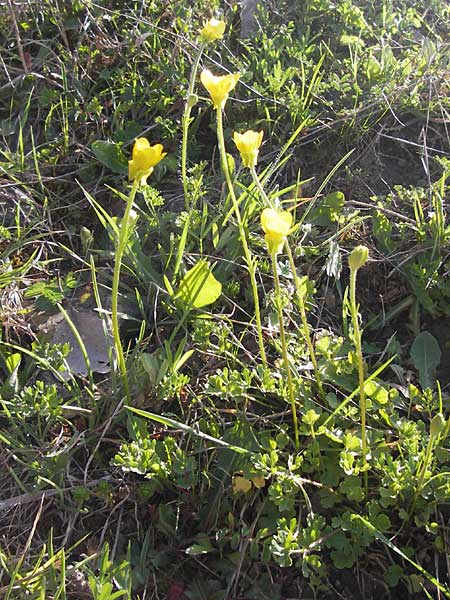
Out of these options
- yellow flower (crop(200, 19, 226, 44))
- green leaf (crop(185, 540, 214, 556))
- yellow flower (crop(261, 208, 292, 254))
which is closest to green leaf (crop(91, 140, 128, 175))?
yellow flower (crop(200, 19, 226, 44))

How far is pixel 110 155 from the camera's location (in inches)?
79.9

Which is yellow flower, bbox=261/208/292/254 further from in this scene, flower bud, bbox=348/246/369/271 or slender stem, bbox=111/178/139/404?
slender stem, bbox=111/178/139/404

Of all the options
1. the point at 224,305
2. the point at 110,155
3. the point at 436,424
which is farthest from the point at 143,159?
the point at 110,155

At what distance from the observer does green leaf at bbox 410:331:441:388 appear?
1.61 m

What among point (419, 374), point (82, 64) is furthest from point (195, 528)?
point (82, 64)

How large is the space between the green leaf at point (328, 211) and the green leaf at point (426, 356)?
1.43ft

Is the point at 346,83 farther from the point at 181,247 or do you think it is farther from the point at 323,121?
the point at 181,247

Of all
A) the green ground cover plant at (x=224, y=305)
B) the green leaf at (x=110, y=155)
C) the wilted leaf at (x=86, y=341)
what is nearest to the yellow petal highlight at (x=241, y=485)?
the green ground cover plant at (x=224, y=305)

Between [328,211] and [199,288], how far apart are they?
1.62ft

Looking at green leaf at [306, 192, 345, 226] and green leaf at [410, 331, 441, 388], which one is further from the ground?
green leaf at [306, 192, 345, 226]

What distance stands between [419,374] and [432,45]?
A: 3.84ft

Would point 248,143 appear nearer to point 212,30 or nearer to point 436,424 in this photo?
point 212,30

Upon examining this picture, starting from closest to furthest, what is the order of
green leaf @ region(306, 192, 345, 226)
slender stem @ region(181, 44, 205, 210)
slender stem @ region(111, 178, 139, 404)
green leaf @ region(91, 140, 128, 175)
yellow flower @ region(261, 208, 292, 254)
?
yellow flower @ region(261, 208, 292, 254) → slender stem @ region(111, 178, 139, 404) → slender stem @ region(181, 44, 205, 210) → green leaf @ region(306, 192, 345, 226) → green leaf @ region(91, 140, 128, 175)

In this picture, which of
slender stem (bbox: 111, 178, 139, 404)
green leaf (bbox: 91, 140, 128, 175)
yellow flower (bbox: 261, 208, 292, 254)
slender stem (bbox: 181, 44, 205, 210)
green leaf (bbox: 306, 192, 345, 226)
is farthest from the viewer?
green leaf (bbox: 91, 140, 128, 175)
